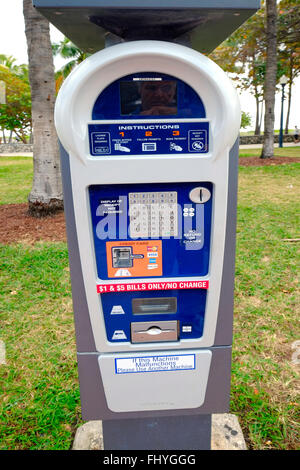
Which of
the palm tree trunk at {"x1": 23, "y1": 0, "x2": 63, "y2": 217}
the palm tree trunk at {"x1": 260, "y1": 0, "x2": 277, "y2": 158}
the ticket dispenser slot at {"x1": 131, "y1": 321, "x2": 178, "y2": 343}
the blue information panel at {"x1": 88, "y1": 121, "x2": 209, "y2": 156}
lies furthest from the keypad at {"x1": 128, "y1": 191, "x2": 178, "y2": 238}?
the palm tree trunk at {"x1": 260, "y1": 0, "x2": 277, "y2": 158}

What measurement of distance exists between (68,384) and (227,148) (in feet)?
6.48

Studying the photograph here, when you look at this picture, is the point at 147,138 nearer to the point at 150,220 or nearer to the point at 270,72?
the point at 150,220

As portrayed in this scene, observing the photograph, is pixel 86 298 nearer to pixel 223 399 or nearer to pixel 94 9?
pixel 223 399

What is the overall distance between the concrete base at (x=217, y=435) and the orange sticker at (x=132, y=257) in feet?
3.88

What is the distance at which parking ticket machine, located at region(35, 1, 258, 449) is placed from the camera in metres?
1.45

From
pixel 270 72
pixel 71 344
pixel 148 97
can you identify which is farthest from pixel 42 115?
pixel 270 72

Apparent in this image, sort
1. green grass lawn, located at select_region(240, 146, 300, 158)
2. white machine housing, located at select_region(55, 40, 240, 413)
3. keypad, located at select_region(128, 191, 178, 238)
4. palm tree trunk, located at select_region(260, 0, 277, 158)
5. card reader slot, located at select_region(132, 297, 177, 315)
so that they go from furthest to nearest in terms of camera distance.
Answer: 1. green grass lawn, located at select_region(240, 146, 300, 158)
2. palm tree trunk, located at select_region(260, 0, 277, 158)
3. card reader slot, located at select_region(132, 297, 177, 315)
4. keypad, located at select_region(128, 191, 178, 238)
5. white machine housing, located at select_region(55, 40, 240, 413)

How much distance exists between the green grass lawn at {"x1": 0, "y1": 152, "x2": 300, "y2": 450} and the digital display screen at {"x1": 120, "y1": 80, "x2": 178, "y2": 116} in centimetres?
184

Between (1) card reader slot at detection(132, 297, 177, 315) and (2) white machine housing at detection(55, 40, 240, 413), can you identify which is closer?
(2) white machine housing at detection(55, 40, 240, 413)

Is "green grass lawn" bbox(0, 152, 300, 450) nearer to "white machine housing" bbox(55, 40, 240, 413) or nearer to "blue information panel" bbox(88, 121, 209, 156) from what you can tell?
"white machine housing" bbox(55, 40, 240, 413)

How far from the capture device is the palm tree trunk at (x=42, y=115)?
203 inches

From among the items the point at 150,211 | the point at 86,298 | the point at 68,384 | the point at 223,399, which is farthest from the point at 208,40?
the point at 68,384

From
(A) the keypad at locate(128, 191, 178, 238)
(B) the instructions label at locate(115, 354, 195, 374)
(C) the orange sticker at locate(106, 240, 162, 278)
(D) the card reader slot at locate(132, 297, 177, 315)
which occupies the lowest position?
(B) the instructions label at locate(115, 354, 195, 374)

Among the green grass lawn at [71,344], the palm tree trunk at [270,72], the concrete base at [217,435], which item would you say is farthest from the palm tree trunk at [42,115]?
the palm tree trunk at [270,72]
